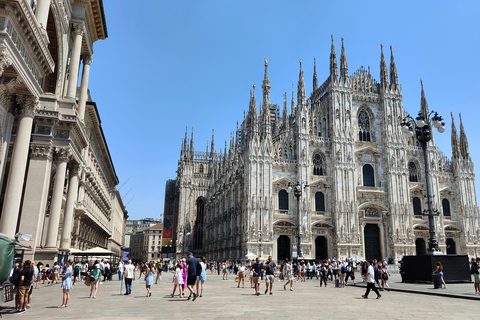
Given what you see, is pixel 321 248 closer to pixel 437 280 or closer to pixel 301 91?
pixel 301 91

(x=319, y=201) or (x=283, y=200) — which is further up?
(x=319, y=201)

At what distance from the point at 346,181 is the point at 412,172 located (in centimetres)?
1043

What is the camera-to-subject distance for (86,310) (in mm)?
11758

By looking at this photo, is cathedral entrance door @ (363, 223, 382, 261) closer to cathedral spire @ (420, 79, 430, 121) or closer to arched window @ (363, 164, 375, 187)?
arched window @ (363, 164, 375, 187)

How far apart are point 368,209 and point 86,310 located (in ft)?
133

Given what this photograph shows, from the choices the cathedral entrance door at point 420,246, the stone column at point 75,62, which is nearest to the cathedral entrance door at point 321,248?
the cathedral entrance door at point 420,246

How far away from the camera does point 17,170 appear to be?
15.5 metres

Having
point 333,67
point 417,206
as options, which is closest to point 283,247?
point 417,206

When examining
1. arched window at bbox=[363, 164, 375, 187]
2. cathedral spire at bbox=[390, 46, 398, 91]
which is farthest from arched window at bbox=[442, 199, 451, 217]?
cathedral spire at bbox=[390, 46, 398, 91]

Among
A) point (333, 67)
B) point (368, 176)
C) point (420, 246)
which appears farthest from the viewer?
point (333, 67)

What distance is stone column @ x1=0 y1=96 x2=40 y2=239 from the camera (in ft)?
49.9

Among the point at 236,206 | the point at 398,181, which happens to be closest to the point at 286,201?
the point at 236,206

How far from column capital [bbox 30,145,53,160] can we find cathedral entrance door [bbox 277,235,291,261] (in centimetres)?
2994

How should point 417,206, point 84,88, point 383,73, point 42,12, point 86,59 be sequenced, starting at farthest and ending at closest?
point 383,73
point 417,206
point 86,59
point 84,88
point 42,12
